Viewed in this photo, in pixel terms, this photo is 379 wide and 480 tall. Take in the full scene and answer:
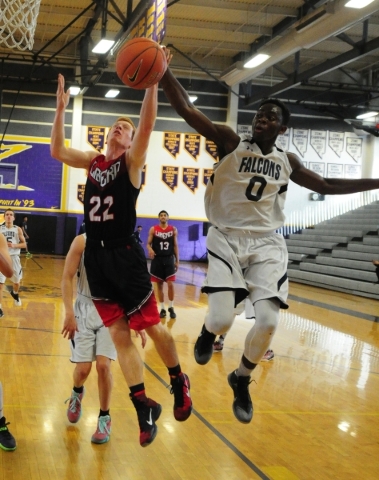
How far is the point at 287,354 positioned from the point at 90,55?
1570 centimetres

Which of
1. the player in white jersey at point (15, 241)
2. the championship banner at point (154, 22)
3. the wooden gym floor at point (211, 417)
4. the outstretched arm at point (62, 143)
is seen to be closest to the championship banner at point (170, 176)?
the championship banner at point (154, 22)

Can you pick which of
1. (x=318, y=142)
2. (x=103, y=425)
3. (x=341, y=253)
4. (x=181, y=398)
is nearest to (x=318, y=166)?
(x=318, y=142)

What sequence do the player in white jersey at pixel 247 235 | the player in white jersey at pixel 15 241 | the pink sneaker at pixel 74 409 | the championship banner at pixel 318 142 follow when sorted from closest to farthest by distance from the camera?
1. the player in white jersey at pixel 247 235
2. the pink sneaker at pixel 74 409
3. the player in white jersey at pixel 15 241
4. the championship banner at pixel 318 142

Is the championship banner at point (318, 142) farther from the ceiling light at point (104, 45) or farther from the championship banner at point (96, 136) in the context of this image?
the ceiling light at point (104, 45)

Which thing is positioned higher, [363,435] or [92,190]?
[92,190]

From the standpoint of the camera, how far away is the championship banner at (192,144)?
76.7 ft

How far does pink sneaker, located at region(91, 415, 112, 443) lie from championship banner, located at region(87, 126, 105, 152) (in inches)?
738

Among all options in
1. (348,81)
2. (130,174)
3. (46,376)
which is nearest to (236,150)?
(130,174)

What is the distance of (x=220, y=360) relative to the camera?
748 cm

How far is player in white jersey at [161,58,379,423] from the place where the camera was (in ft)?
13.4

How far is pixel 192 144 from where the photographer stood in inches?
923

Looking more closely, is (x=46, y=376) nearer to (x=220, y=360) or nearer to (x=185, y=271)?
(x=220, y=360)

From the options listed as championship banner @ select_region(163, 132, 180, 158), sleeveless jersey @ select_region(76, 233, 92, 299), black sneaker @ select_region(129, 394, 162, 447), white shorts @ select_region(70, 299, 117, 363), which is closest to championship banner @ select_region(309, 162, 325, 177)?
Answer: championship banner @ select_region(163, 132, 180, 158)

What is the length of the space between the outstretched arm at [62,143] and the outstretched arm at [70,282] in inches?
26.4
